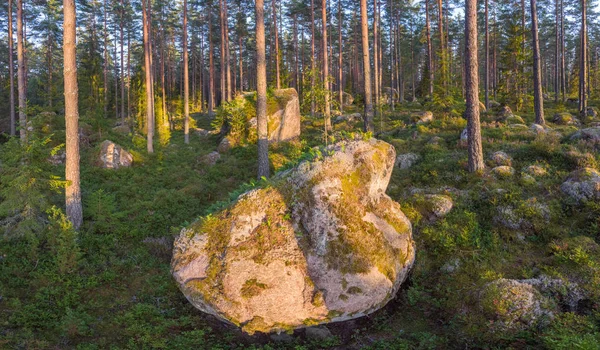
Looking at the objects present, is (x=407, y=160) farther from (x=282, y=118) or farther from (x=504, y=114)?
(x=504, y=114)

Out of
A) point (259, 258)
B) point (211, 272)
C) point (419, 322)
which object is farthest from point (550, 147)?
point (211, 272)

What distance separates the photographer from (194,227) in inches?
302

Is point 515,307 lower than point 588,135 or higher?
lower

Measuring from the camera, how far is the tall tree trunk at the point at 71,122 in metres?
10.6

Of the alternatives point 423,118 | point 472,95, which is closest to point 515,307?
point 472,95

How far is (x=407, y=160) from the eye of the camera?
1446cm

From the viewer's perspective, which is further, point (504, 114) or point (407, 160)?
point (504, 114)

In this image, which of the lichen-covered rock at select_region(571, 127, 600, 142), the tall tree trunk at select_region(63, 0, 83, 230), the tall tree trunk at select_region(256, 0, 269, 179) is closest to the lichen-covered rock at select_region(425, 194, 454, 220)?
the tall tree trunk at select_region(256, 0, 269, 179)

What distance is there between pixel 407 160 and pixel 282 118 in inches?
371

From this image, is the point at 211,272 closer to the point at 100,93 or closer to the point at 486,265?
the point at 486,265

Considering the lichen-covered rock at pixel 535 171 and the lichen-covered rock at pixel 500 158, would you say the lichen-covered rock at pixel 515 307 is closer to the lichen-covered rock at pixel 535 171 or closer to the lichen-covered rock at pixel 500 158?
the lichen-covered rock at pixel 535 171

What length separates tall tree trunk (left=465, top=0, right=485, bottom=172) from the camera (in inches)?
477

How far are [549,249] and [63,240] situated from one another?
42.4ft

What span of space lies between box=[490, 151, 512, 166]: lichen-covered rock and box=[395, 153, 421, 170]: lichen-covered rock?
117 inches
